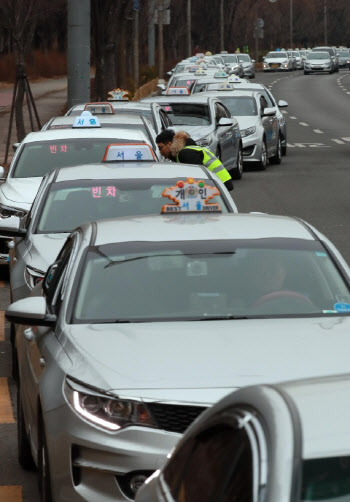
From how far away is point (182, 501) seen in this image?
3139 millimetres

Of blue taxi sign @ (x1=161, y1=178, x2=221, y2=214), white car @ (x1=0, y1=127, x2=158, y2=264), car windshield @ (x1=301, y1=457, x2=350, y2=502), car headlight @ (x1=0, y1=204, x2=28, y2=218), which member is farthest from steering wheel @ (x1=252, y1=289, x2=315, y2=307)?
white car @ (x1=0, y1=127, x2=158, y2=264)

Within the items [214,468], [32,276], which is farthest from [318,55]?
[214,468]

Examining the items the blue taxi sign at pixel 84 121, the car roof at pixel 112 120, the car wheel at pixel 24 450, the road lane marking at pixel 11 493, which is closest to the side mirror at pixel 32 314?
the car wheel at pixel 24 450

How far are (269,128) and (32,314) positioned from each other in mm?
21502

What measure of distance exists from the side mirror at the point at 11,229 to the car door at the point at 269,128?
55.0 ft

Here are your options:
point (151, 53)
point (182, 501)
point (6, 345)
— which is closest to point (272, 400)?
point (182, 501)

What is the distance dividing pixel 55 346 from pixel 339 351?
1.20 m

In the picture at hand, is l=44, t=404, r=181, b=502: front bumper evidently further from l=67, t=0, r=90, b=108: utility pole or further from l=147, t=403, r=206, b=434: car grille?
l=67, t=0, r=90, b=108: utility pole

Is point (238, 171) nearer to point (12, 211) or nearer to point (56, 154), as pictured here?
point (56, 154)

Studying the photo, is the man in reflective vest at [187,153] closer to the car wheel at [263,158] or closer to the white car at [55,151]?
the white car at [55,151]

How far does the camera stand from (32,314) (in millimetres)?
5984

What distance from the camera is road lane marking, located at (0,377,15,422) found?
7.85m

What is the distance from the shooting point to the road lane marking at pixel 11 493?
20.3 ft

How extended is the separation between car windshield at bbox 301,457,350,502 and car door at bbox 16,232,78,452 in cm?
310
